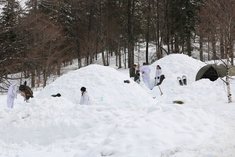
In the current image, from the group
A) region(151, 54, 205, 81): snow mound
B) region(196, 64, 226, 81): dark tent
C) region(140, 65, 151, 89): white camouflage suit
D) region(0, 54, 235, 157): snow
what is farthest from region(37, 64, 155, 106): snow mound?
region(151, 54, 205, 81): snow mound

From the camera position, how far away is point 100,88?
65.5 ft

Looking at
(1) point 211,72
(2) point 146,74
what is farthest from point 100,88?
(1) point 211,72

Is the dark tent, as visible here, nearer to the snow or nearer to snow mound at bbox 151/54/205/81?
snow mound at bbox 151/54/205/81

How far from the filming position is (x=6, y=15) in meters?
7.43

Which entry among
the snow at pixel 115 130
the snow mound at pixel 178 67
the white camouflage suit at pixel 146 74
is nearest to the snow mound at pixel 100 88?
the snow at pixel 115 130

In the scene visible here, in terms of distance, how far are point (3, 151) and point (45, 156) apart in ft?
4.33

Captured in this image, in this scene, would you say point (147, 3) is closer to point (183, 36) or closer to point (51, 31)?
point (183, 36)

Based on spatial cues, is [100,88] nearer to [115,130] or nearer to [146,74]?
[146,74]

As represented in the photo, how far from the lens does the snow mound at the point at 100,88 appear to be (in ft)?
63.6

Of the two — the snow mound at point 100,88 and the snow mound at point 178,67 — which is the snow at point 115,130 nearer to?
the snow mound at point 100,88

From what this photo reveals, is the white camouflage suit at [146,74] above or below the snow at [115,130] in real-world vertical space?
above

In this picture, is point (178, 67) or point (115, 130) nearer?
point (115, 130)

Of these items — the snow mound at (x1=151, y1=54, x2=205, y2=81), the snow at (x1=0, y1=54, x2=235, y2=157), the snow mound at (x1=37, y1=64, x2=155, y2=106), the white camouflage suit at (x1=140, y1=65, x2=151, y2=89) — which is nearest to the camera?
the snow at (x1=0, y1=54, x2=235, y2=157)

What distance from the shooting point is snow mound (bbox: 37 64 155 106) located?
19.4 metres
